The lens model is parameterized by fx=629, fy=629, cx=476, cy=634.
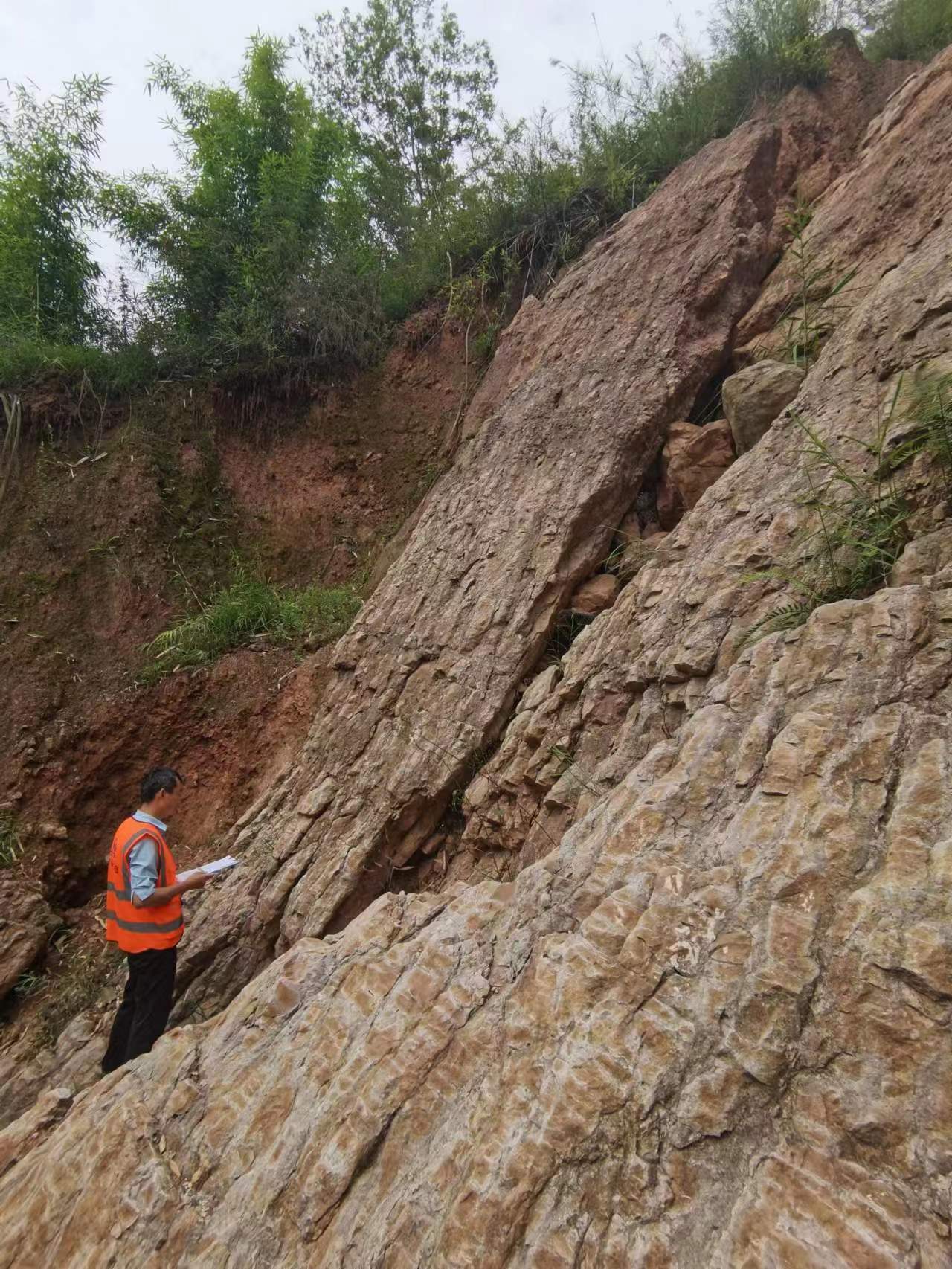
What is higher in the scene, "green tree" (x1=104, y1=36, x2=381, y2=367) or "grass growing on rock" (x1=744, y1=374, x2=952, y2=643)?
"green tree" (x1=104, y1=36, x2=381, y2=367)

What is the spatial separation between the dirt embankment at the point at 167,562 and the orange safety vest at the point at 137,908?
3.73ft

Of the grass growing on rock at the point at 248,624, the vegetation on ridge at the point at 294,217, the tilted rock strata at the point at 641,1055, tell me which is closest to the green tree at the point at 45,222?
the vegetation on ridge at the point at 294,217

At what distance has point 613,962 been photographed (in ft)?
6.58

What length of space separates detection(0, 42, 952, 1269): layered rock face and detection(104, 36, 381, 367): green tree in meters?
4.89

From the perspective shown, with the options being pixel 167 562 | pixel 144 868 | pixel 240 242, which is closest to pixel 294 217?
pixel 240 242

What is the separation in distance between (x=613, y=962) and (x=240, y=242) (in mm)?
8348

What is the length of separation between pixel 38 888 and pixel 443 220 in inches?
320

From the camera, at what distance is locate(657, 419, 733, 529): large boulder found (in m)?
4.35

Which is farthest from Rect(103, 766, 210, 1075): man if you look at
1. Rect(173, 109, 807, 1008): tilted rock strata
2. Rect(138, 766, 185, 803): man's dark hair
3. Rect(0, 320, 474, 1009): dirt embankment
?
Rect(0, 320, 474, 1009): dirt embankment

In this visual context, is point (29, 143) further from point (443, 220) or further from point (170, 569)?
point (170, 569)

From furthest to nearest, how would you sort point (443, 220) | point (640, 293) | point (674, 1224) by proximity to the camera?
point (443, 220)
point (640, 293)
point (674, 1224)

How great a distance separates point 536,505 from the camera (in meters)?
4.79

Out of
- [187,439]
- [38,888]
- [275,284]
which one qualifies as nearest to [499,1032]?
Result: [38,888]

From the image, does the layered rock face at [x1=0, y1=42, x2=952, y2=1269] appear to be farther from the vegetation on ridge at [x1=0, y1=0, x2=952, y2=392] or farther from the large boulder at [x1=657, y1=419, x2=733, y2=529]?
the vegetation on ridge at [x1=0, y1=0, x2=952, y2=392]
